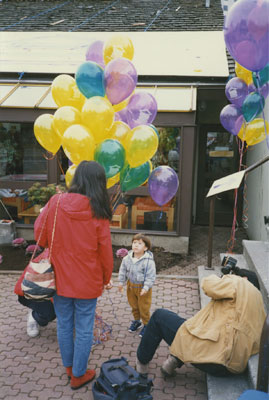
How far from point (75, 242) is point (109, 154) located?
0.98 meters

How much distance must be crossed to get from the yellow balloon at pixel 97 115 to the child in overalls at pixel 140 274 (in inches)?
49.1

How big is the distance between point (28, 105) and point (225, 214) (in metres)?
5.34

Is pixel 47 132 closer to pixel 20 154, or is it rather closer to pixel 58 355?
pixel 58 355

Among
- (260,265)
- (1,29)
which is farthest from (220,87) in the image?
(1,29)

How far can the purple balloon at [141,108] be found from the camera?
418cm

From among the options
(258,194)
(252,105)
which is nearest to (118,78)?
(252,105)

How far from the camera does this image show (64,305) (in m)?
3.32

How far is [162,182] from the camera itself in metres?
4.45

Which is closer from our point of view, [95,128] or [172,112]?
[95,128]

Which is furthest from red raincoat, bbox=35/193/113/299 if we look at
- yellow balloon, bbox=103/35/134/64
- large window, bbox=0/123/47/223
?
large window, bbox=0/123/47/223

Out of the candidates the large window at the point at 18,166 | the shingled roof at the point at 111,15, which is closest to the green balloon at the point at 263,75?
the large window at the point at 18,166

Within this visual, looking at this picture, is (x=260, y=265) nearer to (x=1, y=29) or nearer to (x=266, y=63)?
(x=266, y=63)

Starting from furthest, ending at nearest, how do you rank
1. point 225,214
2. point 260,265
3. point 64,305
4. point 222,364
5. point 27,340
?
point 225,214
point 260,265
point 27,340
point 64,305
point 222,364

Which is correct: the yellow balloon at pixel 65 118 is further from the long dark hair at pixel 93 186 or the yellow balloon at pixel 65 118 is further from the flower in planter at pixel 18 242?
the flower in planter at pixel 18 242
